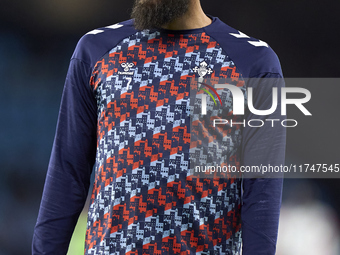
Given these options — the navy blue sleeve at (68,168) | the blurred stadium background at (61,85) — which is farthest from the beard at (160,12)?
the blurred stadium background at (61,85)

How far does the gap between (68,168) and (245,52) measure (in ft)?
1.84

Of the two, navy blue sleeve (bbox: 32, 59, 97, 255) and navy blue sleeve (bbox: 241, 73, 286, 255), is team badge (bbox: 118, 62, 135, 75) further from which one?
navy blue sleeve (bbox: 241, 73, 286, 255)

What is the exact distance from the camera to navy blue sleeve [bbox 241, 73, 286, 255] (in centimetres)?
126

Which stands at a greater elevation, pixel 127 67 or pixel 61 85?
pixel 127 67

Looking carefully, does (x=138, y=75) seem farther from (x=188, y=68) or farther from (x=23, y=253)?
(x=23, y=253)

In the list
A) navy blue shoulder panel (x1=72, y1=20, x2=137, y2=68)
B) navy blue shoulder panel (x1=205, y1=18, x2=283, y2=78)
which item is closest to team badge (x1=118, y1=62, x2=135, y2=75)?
navy blue shoulder panel (x1=72, y1=20, x2=137, y2=68)

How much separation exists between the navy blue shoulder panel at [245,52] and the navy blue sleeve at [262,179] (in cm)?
2

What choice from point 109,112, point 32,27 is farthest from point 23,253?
point 109,112

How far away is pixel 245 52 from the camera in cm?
134

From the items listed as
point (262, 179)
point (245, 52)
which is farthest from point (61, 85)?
point (262, 179)

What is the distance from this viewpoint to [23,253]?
2699mm

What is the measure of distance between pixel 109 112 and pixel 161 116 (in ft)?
0.44

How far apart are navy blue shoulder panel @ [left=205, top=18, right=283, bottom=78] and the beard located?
0.09m

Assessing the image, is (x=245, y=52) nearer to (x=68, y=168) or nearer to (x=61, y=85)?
(x=68, y=168)
